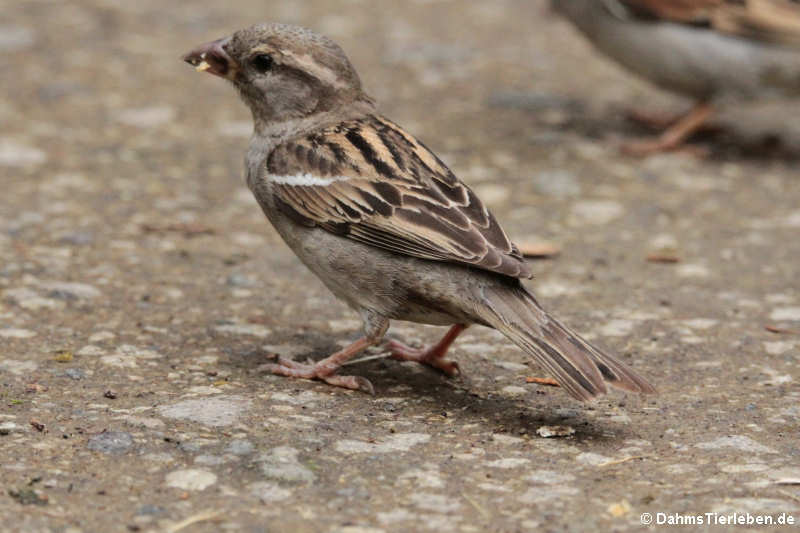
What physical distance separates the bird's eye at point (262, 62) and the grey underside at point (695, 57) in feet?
11.8

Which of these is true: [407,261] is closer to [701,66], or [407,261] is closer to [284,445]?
[284,445]

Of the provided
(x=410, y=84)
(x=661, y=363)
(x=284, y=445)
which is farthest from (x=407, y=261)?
(x=410, y=84)

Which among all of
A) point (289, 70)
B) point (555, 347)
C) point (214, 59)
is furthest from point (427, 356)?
point (214, 59)

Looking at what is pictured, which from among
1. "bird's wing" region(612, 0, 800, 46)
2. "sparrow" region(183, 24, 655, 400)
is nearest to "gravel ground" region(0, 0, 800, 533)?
"sparrow" region(183, 24, 655, 400)

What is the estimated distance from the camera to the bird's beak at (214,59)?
5.38 m

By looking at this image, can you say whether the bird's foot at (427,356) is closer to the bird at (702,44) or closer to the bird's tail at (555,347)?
the bird's tail at (555,347)

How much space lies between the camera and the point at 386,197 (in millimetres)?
4734

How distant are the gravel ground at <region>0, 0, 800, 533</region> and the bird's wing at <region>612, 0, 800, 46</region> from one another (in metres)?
0.88

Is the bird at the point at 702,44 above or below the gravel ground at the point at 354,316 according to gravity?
above

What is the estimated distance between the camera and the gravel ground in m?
3.79

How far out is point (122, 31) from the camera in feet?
32.8

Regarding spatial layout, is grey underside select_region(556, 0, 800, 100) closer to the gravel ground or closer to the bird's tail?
the gravel ground

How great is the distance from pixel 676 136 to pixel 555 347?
174 inches

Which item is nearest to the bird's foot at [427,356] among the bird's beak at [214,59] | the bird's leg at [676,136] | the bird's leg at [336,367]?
the bird's leg at [336,367]
